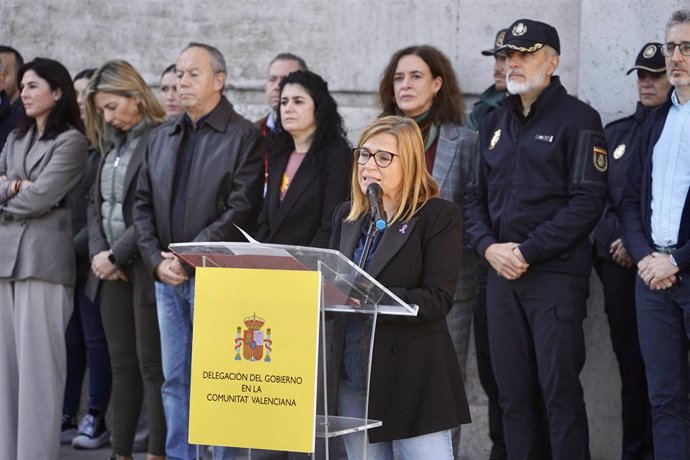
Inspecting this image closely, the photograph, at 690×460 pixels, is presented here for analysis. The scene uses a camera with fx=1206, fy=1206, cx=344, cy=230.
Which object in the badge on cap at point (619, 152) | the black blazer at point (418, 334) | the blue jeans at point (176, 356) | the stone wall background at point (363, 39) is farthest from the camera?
the stone wall background at point (363, 39)

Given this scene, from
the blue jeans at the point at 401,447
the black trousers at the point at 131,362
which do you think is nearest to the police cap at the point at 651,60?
the blue jeans at the point at 401,447

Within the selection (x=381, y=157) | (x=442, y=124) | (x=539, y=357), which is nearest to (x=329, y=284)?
(x=381, y=157)

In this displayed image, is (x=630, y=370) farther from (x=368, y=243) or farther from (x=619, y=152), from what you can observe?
(x=368, y=243)

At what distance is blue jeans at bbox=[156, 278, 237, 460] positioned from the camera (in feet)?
22.2

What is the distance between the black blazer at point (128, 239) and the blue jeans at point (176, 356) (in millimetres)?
297

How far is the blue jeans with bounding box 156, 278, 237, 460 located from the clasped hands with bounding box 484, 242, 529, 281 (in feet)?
5.62

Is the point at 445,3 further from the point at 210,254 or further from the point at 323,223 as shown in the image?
the point at 210,254

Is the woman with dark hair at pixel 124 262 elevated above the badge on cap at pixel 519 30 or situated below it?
below

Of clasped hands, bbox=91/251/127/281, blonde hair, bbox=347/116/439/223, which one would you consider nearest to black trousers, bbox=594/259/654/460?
blonde hair, bbox=347/116/439/223

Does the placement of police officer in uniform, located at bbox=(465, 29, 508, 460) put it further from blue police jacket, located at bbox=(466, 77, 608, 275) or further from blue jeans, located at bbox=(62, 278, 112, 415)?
blue jeans, located at bbox=(62, 278, 112, 415)

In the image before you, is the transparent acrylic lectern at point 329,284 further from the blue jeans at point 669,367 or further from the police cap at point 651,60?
the police cap at point 651,60

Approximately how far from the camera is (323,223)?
666 cm

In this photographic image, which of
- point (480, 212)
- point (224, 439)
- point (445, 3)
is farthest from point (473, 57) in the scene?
point (224, 439)

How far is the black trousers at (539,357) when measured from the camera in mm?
6109
